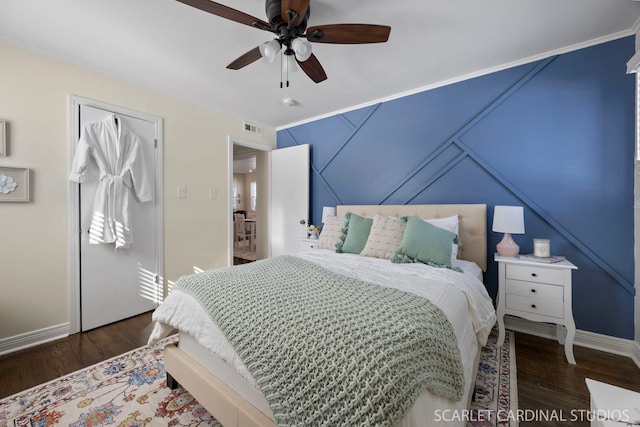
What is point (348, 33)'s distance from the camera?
159 centimetres

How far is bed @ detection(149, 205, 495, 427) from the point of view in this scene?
3.23ft

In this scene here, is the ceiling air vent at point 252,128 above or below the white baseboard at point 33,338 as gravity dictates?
above

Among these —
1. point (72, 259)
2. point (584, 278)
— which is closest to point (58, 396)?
point (72, 259)

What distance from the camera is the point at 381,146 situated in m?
3.18

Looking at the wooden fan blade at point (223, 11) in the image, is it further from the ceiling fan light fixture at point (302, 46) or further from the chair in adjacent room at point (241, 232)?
the chair in adjacent room at point (241, 232)

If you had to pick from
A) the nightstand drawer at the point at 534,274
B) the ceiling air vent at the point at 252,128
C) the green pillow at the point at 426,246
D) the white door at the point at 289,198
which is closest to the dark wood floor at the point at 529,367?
the nightstand drawer at the point at 534,274

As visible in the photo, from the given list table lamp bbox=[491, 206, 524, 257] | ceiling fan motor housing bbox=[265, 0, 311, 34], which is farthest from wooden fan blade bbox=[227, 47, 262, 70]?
table lamp bbox=[491, 206, 524, 257]

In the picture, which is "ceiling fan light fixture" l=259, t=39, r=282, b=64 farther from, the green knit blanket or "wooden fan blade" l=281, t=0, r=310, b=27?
the green knit blanket

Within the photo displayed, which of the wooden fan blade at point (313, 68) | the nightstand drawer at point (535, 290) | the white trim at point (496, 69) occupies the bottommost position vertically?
the nightstand drawer at point (535, 290)

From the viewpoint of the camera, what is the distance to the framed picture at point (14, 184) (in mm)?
2008

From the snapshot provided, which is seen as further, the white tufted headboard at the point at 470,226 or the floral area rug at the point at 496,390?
the white tufted headboard at the point at 470,226

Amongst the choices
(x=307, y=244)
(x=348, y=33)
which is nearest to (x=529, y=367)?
(x=307, y=244)

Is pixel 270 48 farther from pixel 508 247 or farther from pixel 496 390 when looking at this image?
pixel 496 390

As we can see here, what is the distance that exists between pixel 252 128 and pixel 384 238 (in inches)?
109
